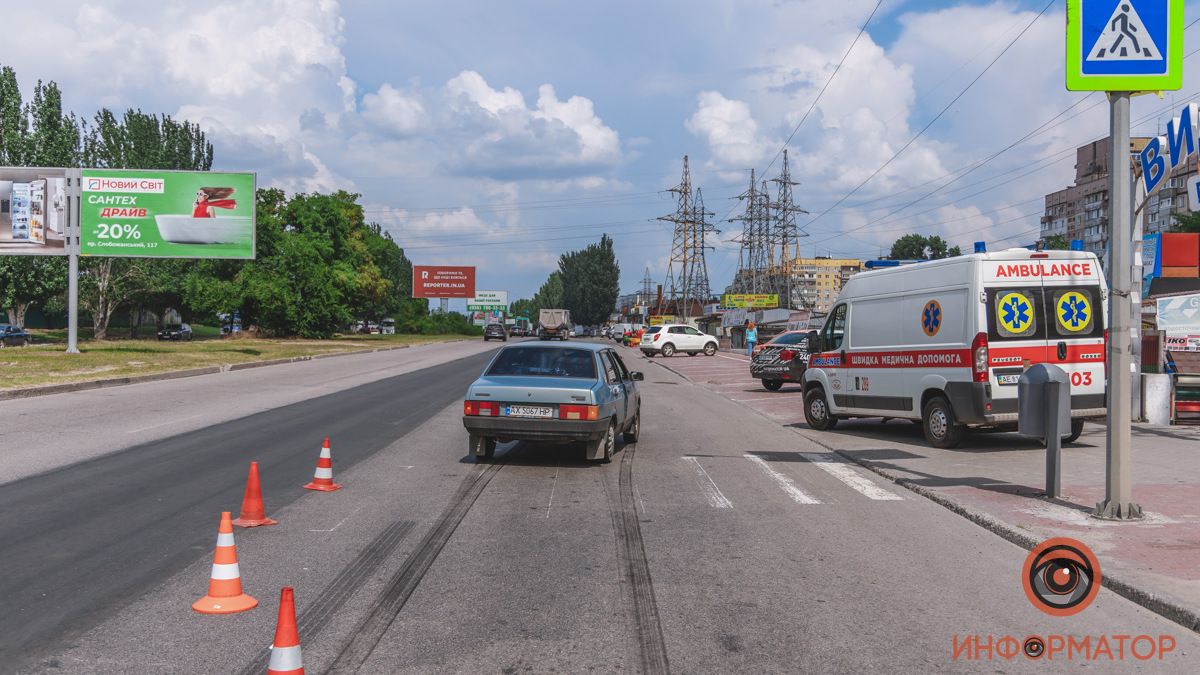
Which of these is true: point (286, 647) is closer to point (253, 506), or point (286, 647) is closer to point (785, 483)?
point (253, 506)

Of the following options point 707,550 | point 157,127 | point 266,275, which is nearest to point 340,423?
point 707,550

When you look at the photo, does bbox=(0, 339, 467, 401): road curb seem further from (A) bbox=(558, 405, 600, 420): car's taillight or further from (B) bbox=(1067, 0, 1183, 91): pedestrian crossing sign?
(B) bbox=(1067, 0, 1183, 91): pedestrian crossing sign

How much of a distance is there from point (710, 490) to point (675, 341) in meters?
43.6

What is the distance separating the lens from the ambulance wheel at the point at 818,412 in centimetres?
1541

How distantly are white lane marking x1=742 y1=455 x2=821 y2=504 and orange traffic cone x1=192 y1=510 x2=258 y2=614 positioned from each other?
17.2 ft

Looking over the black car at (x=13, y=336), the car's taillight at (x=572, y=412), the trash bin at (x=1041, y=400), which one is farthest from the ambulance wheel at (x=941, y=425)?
the black car at (x=13, y=336)

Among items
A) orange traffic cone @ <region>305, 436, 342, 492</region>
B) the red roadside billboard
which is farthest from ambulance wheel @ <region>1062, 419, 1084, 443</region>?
the red roadside billboard

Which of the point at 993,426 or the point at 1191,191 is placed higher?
the point at 1191,191

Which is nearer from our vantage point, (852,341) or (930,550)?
(930,550)

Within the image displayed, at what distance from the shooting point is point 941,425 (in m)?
12.5

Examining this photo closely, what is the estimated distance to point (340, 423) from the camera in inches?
581

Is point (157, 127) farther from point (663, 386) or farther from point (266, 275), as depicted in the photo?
point (663, 386)

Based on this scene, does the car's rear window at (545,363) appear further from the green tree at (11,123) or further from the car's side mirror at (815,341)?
the green tree at (11,123)

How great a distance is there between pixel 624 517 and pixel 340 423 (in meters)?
8.19
